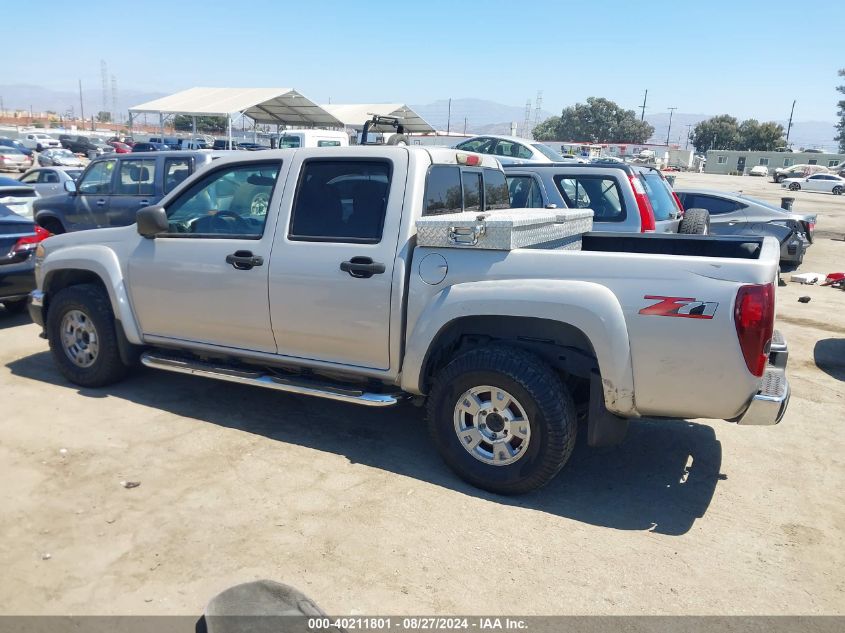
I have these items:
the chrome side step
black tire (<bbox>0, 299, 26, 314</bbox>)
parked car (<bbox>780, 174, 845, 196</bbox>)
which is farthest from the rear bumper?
parked car (<bbox>780, 174, 845, 196</bbox>)

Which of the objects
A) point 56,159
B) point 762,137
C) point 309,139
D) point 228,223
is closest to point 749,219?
point 228,223

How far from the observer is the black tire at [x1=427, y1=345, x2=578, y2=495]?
3.74 meters

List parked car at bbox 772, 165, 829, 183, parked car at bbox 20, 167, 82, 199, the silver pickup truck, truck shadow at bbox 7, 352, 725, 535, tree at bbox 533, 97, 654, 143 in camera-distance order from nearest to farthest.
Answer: the silver pickup truck → truck shadow at bbox 7, 352, 725, 535 → parked car at bbox 20, 167, 82, 199 → parked car at bbox 772, 165, 829, 183 → tree at bbox 533, 97, 654, 143

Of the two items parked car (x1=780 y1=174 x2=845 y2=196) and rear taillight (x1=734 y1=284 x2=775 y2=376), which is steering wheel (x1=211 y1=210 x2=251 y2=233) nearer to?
rear taillight (x1=734 y1=284 x2=775 y2=376)

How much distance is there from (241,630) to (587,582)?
5.26ft

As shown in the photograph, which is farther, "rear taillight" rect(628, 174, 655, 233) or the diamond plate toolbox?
"rear taillight" rect(628, 174, 655, 233)

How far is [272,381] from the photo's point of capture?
4562 mm

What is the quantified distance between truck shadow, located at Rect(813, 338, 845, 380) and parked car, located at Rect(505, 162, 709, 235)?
1922mm

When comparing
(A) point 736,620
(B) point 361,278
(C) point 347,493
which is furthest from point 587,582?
(B) point 361,278

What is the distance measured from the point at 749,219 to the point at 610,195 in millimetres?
5480

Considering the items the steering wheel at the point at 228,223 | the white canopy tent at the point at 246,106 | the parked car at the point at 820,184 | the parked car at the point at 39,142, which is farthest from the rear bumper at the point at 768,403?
the parked car at the point at 820,184

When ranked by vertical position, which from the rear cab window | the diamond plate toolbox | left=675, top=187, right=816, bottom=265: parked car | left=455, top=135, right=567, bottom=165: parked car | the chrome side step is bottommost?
the chrome side step

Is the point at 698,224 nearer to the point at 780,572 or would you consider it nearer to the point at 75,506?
the point at 780,572

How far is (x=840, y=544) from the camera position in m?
3.61
